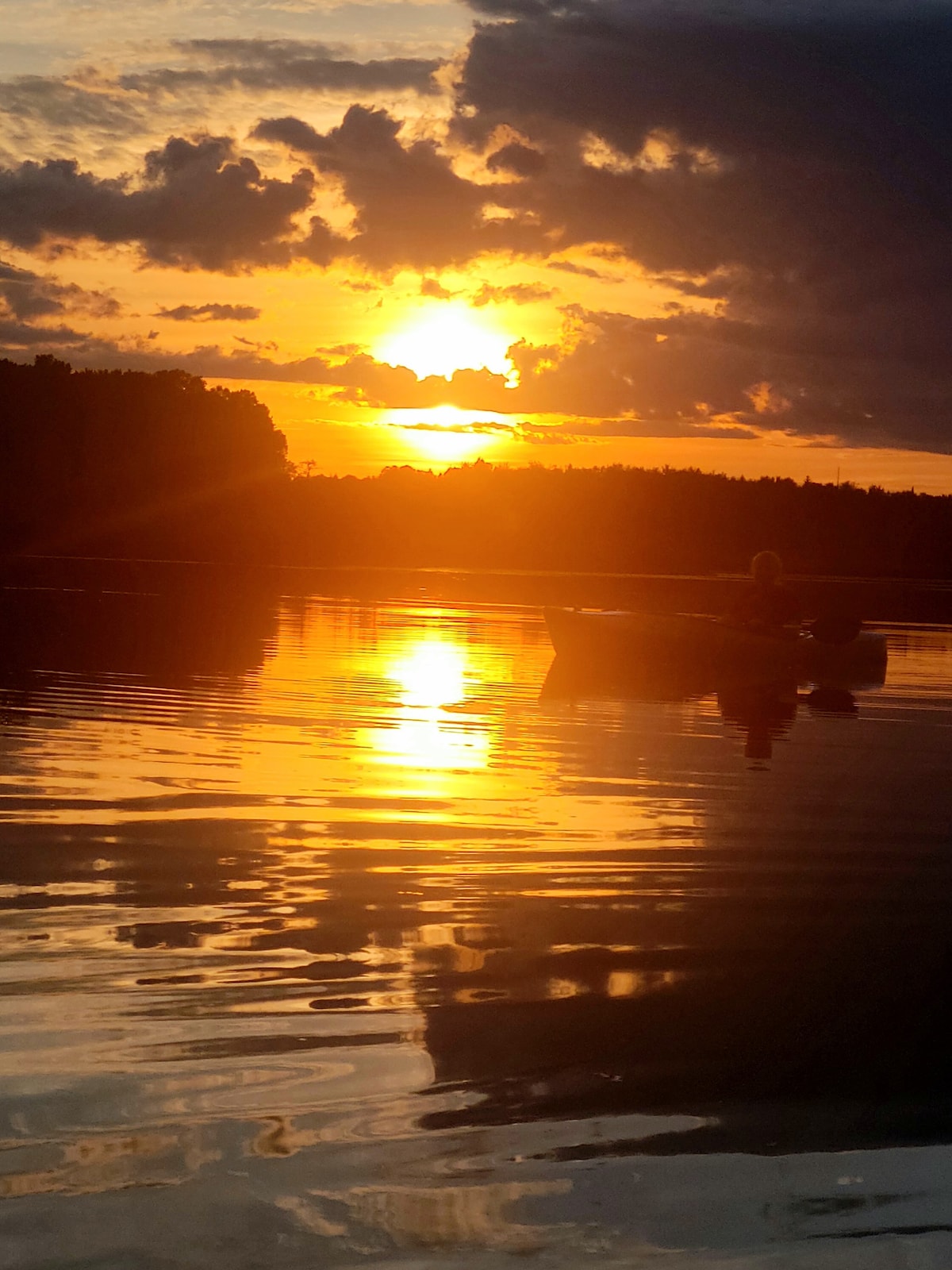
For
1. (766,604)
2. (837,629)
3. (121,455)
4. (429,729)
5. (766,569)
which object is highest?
(121,455)

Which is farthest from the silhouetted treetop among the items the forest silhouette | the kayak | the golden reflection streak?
the golden reflection streak

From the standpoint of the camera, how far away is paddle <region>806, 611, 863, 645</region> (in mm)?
20781

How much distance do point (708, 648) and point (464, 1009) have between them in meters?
15.7

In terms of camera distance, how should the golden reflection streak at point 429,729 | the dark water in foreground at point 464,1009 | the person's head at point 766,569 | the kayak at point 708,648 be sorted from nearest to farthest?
the dark water in foreground at point 464,1009 < the golden reflection streak at point 429,729 < the kayak at point 708,648 < the person's head at point 766,569

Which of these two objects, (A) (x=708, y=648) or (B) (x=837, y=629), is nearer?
(A) (x=708, y=648)

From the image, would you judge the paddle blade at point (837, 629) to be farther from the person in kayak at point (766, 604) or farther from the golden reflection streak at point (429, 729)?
the golden reflection streak at point (429, 729)

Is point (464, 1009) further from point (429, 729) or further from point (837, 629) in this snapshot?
point (837, 629)

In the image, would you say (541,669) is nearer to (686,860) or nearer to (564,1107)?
(686,860)

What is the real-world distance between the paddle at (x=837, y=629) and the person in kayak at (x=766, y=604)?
37 cm

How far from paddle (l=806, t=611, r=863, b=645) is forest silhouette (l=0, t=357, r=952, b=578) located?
54111mm

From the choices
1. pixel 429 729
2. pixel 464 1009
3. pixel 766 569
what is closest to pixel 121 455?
pixel 766 569

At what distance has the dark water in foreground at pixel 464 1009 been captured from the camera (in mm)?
3619

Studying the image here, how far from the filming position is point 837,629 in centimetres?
2088

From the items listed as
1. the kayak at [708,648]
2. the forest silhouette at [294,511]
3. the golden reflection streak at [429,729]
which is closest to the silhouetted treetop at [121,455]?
the forest silhouette at [294,511]
